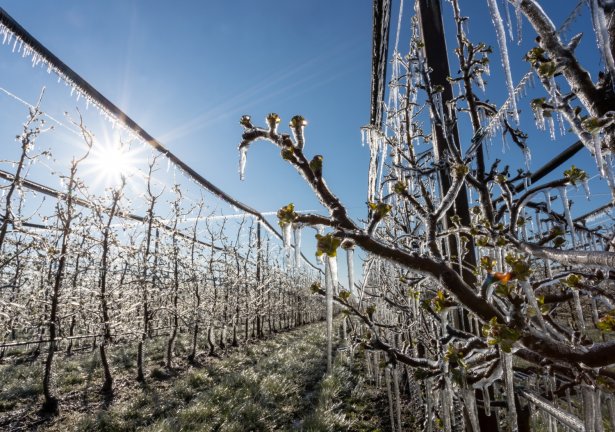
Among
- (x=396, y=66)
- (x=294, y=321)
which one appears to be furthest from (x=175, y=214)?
(x=294, y=321)

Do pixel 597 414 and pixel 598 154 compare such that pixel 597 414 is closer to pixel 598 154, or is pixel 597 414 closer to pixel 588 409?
Answer: pixel 588 409

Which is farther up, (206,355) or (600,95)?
(600,95)

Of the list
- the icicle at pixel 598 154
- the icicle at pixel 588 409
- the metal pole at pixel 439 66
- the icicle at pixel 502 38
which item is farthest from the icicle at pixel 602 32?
Answer: the metal pole at pixel 439 66

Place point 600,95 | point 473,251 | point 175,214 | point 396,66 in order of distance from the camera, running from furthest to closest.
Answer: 1. point 175,214
2. point 396,66
3. point 473,251
4. point 600,95

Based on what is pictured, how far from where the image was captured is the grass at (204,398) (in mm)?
6852

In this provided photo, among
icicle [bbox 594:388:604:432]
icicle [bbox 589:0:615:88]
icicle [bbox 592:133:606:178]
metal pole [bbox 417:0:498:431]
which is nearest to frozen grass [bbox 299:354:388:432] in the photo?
metal pole [bbox 417:0:498:431]

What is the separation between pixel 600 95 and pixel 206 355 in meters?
17.0

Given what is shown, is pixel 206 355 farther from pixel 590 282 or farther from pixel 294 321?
pixel 294 321

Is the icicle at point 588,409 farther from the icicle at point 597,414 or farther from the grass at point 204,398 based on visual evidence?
the grass at point 204,398

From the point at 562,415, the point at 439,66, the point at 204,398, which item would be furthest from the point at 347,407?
the point at 439,66

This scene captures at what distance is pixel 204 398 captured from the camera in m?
8.28

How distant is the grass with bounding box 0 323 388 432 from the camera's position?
6852 millimetres

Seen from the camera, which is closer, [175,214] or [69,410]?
[69,410]

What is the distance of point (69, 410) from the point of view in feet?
26.1
